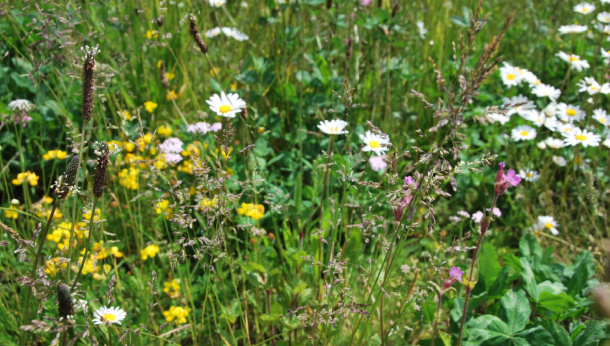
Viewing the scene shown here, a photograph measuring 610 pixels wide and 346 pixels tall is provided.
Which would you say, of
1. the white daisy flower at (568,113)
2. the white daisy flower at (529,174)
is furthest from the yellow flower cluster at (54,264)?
the white daisy flower at (568,113)

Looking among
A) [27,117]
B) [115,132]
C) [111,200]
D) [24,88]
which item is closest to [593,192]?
[111,200]

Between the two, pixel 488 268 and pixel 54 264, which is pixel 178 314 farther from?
pixel 488 268

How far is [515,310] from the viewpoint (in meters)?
1.49

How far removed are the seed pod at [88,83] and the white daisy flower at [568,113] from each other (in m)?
2.11

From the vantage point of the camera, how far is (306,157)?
2.34 meters

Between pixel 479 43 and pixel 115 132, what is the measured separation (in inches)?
84.9

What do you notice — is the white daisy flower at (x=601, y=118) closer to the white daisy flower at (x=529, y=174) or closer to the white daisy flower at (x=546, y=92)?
the white daisy flower at (x=546, y=92)

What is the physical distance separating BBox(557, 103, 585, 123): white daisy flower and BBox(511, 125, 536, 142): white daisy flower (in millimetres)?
147

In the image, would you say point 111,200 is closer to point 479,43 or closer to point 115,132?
point 115,132

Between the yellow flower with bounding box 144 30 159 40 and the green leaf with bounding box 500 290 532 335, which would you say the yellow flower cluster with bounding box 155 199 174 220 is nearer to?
the yellow flower with bounding box 144 30 159 40

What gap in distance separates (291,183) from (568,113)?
1493 mm

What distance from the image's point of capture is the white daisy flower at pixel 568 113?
2425mm

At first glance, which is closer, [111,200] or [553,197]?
[111,200]

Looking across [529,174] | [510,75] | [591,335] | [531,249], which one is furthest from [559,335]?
[510,75]
